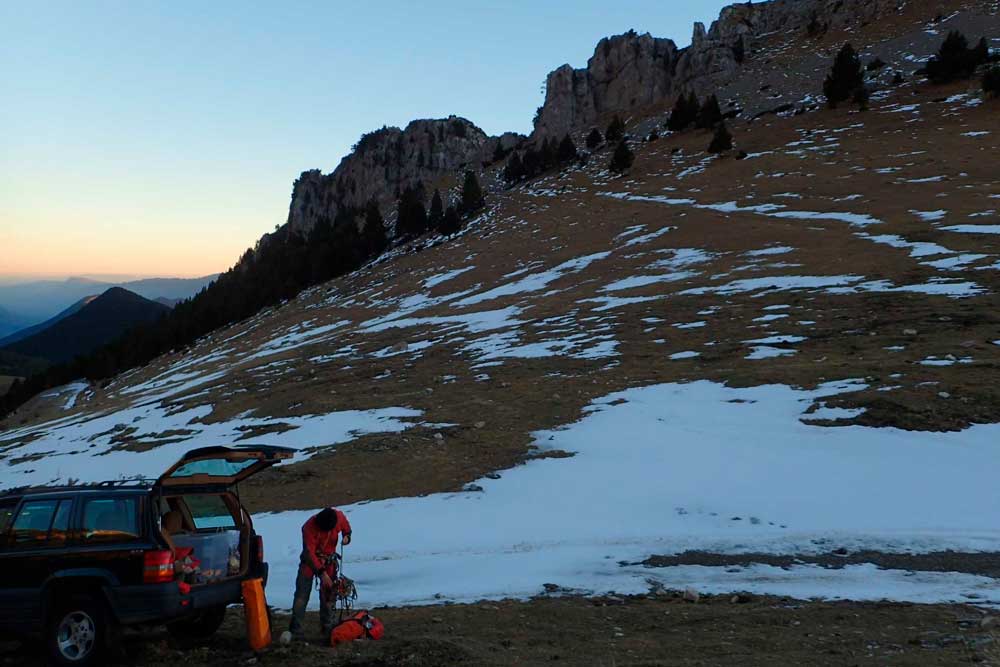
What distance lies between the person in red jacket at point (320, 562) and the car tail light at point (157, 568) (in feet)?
4.49

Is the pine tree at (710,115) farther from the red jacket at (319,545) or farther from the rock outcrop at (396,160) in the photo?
the red jacket at (319,545)

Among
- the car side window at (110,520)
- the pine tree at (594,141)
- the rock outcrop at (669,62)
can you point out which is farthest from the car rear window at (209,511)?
the rock outcrop at (669,62)

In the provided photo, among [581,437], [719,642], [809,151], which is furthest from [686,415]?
[809,151]

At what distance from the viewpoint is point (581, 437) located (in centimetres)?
1577

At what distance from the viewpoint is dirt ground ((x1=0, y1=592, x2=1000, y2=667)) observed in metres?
6.19

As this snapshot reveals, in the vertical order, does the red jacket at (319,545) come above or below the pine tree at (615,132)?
below

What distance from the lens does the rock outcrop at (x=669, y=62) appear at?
96.2 meters

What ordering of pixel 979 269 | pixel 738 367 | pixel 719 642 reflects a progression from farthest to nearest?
1. pixel 979 269
2. pixel 738 367
3. pixel 719 642

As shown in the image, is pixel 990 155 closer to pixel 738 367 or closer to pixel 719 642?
pixel 738 367

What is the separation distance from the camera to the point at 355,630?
703 centimetres

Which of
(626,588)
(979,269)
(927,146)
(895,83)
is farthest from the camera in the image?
(895,83)

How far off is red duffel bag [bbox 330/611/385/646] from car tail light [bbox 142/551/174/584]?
1.71 m

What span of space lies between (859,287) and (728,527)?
17969mm

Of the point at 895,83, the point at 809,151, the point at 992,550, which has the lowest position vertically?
the point at 992,550
